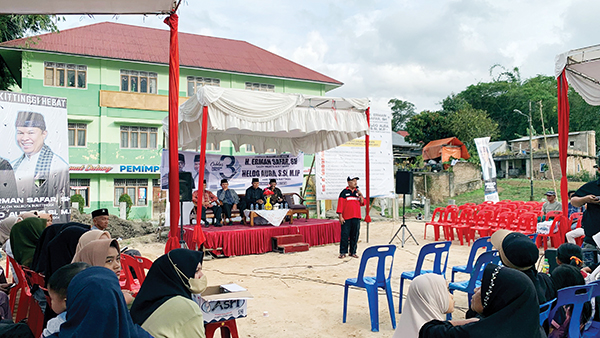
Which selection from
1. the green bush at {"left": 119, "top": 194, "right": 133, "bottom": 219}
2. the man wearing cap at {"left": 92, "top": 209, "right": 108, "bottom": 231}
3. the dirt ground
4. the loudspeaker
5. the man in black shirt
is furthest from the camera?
the green bush at {"left": 119, "top": 194, "right": 133, "bottom": 219}

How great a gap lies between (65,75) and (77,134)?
2.45 metres

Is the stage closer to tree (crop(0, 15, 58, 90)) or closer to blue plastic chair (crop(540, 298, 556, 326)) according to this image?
tree (crop(0, 15, 58, 90))

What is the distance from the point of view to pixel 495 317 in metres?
1.95

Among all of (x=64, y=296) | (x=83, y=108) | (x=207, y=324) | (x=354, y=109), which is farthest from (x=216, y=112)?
(x=83, y=108)

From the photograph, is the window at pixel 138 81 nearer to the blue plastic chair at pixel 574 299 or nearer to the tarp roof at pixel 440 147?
the tarp roof at pixel 440 147

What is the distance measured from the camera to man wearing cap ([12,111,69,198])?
6.62 metres

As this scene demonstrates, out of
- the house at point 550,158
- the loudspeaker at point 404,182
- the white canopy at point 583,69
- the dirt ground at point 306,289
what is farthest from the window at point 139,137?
the house at point 550,158

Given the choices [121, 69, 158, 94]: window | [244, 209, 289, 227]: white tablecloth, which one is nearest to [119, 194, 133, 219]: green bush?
[121, 69, 158, 94]: window

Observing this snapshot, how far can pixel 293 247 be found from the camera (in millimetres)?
9508

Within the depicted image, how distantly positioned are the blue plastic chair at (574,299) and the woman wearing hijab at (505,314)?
1.15 meters

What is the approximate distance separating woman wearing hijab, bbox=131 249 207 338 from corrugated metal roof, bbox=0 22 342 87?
56.4ft

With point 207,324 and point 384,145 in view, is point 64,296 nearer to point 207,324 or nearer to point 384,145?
point 207,324

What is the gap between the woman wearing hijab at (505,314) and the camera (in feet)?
A: 6.36

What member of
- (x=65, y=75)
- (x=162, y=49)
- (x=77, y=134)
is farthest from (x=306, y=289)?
(x=162, y=49)
